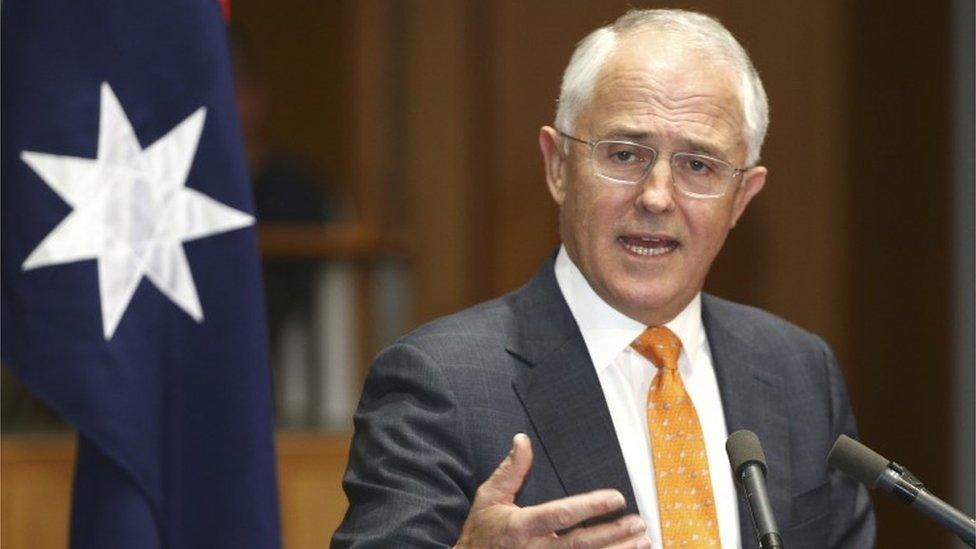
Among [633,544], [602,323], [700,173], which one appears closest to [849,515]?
[602,323]

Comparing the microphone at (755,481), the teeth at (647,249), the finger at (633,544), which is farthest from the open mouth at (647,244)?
the finger at (633,544)

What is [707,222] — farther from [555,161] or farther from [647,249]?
[555,161]

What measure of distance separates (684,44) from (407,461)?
90 centimetres

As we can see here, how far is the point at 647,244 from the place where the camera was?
2.62 m

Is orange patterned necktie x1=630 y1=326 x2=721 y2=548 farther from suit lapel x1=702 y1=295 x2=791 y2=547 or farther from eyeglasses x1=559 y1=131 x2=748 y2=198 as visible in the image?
eyeglasses x1=559 y1=131 x2=748 y2=198

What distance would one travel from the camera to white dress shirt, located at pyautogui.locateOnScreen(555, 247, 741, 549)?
8.27ft

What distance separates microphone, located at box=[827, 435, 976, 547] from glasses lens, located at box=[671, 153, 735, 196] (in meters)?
0.67

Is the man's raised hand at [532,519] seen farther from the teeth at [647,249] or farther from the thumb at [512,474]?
the teeth at [647,249]

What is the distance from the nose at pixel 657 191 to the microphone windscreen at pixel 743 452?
0.60 metres

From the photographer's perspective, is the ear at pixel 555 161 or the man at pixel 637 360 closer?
the man at pixel 637 360

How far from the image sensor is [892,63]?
5598mm

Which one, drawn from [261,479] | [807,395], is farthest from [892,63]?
[261,479]

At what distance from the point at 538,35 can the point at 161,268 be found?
2.89 metres

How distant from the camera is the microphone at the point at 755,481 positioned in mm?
1897
